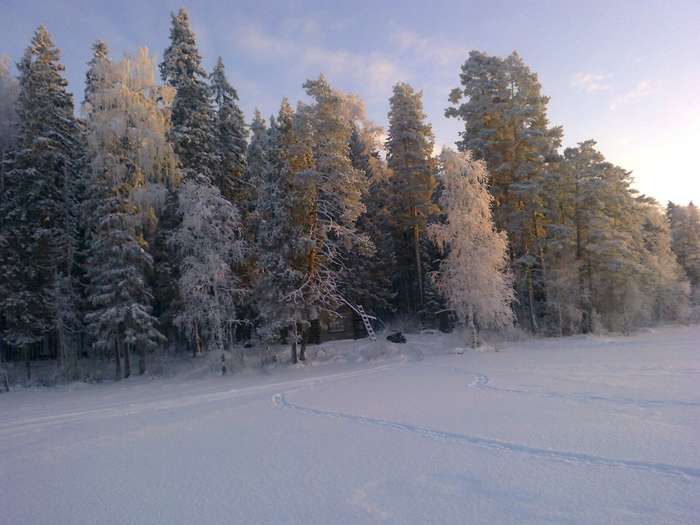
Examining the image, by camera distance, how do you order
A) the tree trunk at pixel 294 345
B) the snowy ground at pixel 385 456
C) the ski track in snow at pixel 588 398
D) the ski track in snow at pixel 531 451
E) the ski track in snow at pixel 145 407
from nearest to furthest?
the snowy ground at pixel 385 456 → the ski track in snow at pixel 531 451 → the ski track in snow at pixel 588 398 → the ski track in snow at pixel 145 407 → the tree trunk at pixel 294 345

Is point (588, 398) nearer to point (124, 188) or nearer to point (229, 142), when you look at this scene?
point (124, 188)

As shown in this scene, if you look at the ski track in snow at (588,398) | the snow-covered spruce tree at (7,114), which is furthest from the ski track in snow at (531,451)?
the snow-covered spruce tree at (7,114)

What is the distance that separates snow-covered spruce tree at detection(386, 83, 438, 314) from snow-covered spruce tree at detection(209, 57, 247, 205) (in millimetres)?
10055

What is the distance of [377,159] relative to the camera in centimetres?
3081

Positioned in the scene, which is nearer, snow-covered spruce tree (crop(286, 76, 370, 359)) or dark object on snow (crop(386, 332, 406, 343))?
snow-covered spruce tree (crop(286, 76, 370, 359))

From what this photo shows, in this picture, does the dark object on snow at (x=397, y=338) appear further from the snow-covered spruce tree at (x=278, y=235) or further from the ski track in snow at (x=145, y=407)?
the ski track in snow at (x=145, y=407)

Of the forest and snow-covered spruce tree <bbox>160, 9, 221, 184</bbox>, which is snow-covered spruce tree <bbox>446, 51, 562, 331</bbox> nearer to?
the forest

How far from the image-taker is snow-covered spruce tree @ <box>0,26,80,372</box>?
75.9 ft

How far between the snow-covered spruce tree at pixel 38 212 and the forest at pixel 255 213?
0.34 feet

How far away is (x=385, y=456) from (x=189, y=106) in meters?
24.2

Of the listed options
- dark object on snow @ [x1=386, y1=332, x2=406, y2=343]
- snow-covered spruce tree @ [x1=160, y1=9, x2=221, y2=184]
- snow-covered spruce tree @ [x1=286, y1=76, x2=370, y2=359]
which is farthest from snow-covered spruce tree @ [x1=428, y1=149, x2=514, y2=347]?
snow-covered spruce tree @ [x1=160, y1=9, x2=221, y2=184]

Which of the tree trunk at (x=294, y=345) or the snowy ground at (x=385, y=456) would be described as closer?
the snowy ground at (x=385, y=456)

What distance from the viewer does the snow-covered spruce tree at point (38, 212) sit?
23.1m

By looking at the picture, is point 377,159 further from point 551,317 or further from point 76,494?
point 76,494
